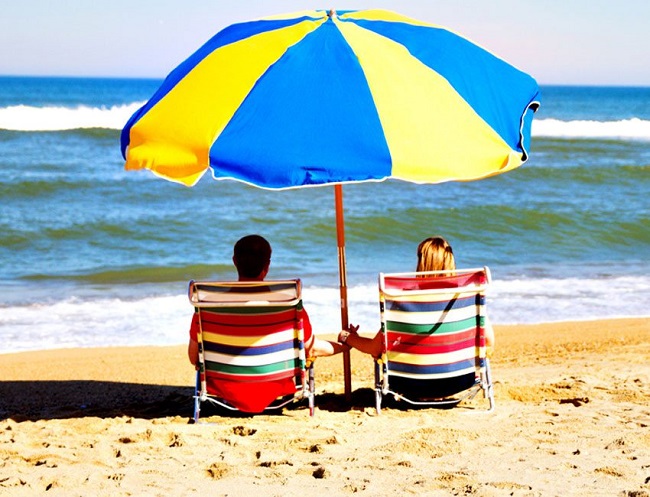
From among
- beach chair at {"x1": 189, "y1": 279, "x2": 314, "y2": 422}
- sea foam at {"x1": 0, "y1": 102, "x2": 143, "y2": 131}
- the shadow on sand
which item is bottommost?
the shadow on sand

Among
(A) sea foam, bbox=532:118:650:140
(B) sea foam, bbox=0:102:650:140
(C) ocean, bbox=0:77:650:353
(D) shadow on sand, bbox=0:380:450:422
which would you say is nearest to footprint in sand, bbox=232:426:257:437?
(D) shadow on sand, bbox=0:380:450:422

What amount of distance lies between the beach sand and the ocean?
94.3 inches

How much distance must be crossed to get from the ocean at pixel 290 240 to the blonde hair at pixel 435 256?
376 cm

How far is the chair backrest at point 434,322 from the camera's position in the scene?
15.6ft

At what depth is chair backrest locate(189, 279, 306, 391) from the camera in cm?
468

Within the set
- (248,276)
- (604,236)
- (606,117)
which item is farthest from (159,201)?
(606,117)

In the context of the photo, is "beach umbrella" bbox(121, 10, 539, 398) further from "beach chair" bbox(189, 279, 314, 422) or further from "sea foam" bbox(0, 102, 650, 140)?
"sea foam" bbox(0, 102, 650, 140)

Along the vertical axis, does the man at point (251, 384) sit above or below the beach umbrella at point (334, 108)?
below

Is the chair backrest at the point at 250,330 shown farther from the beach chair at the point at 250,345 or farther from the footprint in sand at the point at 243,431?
the footprint in sand at the point at 243,431

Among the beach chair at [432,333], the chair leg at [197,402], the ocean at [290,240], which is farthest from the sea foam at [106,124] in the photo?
the chair leg at [197,402]

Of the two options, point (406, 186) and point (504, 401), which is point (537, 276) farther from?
point (406, 186)

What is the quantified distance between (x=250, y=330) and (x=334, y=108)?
1352mm

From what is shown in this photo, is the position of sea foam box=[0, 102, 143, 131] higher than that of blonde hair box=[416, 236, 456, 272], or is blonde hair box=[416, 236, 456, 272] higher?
sea foam box=[0, 102, 143, 131]

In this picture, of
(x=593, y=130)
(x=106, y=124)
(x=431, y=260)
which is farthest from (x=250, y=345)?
(x=593, y=130)
